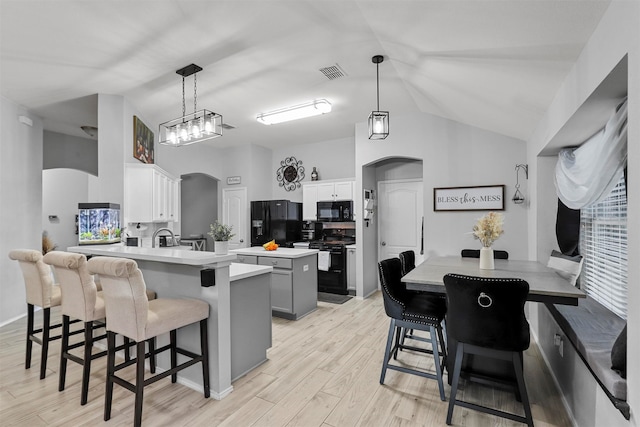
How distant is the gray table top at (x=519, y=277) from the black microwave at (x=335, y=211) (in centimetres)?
253

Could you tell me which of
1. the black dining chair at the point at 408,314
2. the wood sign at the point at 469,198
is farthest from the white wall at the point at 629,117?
the wood sign at the point at 469,198

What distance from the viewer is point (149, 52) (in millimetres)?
2926

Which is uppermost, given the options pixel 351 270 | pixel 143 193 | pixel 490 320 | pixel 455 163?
pixel 455 163

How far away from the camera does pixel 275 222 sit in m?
6.05

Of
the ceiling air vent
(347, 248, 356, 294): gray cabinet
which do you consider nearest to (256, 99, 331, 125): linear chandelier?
the ceiling air vent

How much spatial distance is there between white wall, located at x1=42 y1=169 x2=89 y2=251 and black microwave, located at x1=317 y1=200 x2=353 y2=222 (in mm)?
5796

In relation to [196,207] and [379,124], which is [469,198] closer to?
[379,124]

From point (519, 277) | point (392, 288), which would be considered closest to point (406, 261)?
point (392, 288)

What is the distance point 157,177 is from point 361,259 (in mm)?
3316

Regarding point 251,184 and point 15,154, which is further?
point 251,184

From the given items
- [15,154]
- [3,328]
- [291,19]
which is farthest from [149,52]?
[3,328]

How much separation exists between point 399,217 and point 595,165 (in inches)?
145

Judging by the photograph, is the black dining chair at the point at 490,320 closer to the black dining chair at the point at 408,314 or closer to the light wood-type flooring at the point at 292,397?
the black dining chair at the point at 408,314

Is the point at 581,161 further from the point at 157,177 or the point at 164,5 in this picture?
the point at 157,177
